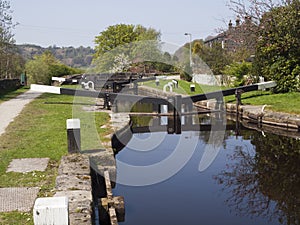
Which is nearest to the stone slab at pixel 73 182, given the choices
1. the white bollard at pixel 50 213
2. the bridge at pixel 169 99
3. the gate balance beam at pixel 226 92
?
the white bollard at pixel 50 213

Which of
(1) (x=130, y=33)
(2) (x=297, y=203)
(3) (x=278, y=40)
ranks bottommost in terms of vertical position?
(2) (x=297, y=203)

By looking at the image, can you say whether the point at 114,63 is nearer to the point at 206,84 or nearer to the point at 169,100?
the point at 206,84

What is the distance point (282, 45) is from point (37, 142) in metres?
13.3

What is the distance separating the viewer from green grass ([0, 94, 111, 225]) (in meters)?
5.54

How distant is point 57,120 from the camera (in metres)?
11.6

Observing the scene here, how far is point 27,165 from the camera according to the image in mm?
6562

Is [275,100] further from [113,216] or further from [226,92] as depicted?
[113,216]

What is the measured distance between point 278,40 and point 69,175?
1478 centimetres

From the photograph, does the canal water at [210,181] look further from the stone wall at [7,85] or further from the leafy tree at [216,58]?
the leafy tree at [216,58]

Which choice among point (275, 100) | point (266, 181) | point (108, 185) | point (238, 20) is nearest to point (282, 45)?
point (275, 100)

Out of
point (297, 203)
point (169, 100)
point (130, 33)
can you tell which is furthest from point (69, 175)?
point (130, 33)

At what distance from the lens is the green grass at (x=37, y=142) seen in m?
5.54

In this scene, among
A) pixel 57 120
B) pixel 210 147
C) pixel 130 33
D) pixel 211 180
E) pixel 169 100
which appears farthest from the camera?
pixel 130 33

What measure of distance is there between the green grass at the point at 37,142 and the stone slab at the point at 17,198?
0.41 ft
